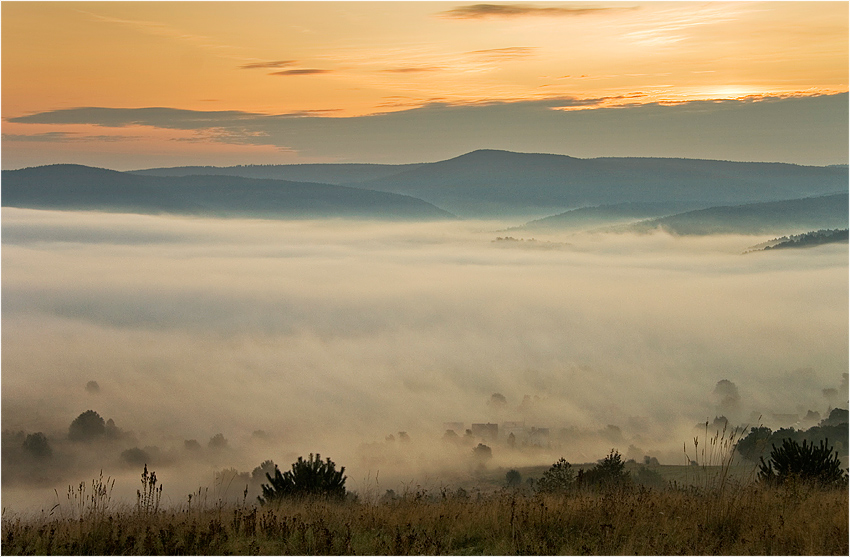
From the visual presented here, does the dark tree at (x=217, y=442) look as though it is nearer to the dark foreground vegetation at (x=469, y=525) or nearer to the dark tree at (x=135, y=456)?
the dark tree at (x=135, y=456)

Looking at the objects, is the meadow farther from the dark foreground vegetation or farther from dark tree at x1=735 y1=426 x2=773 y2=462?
dark tree at x1=735 y1=426 x2=773 y2=462

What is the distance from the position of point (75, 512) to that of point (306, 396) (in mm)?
96675

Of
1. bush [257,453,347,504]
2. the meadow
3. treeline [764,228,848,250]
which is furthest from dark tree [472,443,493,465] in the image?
treeline [764,228,848,250]

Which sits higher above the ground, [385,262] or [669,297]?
[385,262]

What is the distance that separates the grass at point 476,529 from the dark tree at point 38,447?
66.0 meters

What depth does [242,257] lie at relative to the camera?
621 feet

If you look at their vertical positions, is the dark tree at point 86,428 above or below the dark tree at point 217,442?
above

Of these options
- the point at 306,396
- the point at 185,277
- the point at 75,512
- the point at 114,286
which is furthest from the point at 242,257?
the point at 75,512

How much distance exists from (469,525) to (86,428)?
73.9 m

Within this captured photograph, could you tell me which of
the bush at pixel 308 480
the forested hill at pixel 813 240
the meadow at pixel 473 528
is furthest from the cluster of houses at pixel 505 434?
the forested hill at pixel 813 240

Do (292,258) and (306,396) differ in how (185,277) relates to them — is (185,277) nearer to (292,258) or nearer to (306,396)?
(292,258)

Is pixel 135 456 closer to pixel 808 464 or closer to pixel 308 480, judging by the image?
pixel 308 480

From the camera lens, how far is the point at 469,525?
8.52 m

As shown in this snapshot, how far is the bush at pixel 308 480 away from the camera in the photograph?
462 inches
